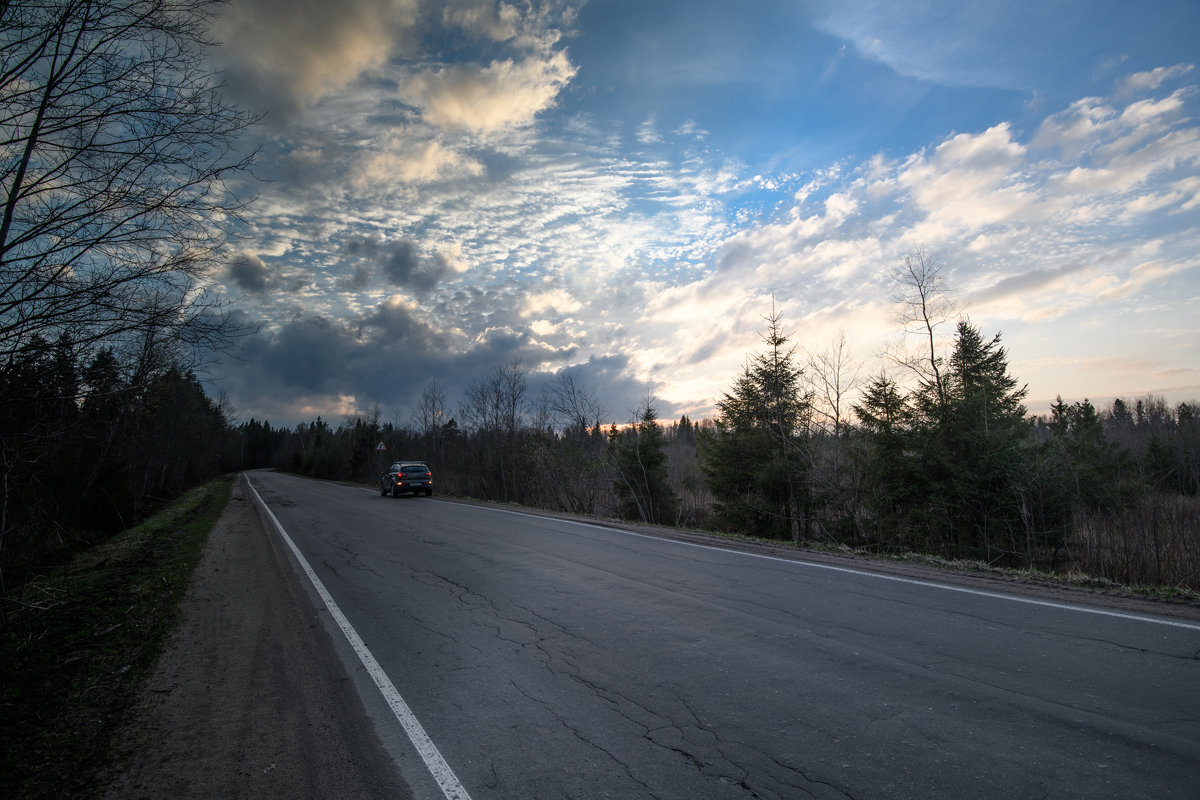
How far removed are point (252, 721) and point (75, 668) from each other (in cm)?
272

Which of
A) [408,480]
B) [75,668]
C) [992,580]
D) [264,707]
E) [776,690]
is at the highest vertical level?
[408,480]

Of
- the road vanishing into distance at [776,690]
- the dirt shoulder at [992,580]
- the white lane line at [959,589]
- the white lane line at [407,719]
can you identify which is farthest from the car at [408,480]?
the white lane line at [407,719]

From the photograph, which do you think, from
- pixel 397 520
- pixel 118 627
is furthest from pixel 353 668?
pixel 397 520

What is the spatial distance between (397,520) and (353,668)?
40.4 ft

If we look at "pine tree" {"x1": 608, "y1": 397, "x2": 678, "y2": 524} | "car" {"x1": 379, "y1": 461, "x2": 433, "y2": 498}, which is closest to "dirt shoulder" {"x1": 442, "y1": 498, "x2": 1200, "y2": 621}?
"pine tree" {"x1": 608, "y1": 397, "x2": 678, "y2": 524}

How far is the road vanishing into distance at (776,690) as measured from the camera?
2.95 metres

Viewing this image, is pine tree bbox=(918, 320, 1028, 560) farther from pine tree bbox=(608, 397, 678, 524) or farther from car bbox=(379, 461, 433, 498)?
car bbox=(379, 461, 433, 498)

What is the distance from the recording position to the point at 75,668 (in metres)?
5.18

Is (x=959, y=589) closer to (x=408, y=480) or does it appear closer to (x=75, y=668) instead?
(x=75, y=668)

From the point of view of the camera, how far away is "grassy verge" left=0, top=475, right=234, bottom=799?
345cm

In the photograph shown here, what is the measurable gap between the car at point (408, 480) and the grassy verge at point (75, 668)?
734 inches

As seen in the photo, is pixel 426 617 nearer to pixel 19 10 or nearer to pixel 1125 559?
pixel 19 10

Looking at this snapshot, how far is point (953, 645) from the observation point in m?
4.71

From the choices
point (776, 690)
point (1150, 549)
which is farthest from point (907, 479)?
point (776, 690)
